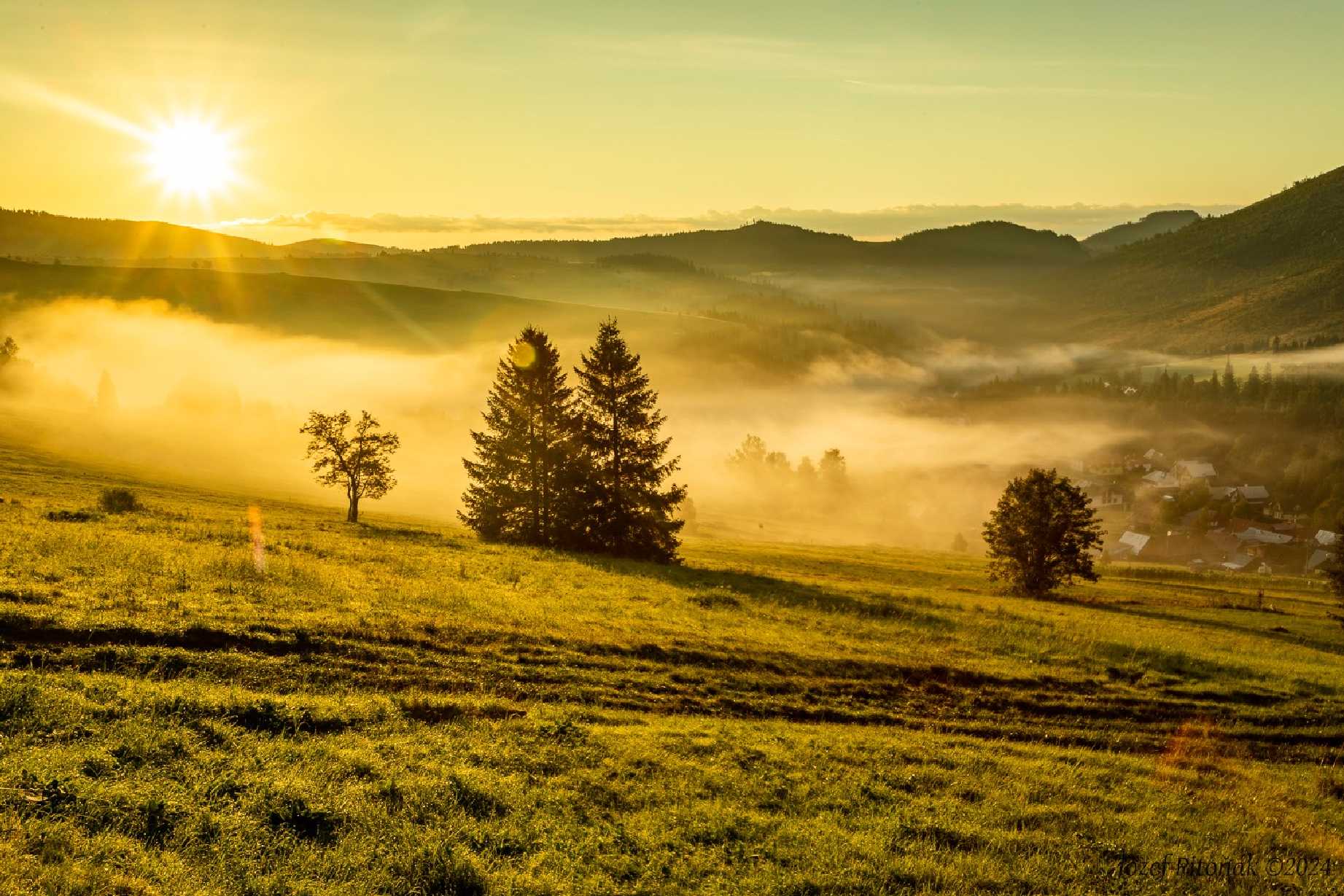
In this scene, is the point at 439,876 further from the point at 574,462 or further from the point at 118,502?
the point at 574,462

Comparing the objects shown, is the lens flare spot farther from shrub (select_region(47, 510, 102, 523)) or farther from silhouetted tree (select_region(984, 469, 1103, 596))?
silhouetted tree (select_region(984, 469, 1103, 596))

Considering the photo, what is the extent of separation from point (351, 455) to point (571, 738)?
4996cm

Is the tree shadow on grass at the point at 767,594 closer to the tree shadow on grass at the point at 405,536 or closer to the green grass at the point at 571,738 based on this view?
the green grass at the point at 571,738

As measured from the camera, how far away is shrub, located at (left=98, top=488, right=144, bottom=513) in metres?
41.2

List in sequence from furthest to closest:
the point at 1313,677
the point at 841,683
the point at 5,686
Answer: the point at 1313,677 < the point at 841,683 < the point at 5,686

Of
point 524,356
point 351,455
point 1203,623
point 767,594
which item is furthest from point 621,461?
point 1203,623

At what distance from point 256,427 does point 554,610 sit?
164531mm

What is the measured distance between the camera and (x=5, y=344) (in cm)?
15950

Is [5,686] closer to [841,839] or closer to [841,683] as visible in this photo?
[841,839]

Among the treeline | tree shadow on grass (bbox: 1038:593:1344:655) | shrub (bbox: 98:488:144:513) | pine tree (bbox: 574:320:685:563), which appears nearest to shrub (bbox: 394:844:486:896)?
shrub (bbox: 98:488:144:513)

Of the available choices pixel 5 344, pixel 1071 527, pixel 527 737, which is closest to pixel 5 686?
pixel 527 737

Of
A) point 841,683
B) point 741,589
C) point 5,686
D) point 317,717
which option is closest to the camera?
point 5,686

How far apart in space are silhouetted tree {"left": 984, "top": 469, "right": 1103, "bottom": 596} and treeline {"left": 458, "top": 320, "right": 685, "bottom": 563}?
29640 millimetres

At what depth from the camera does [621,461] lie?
54.5 m
